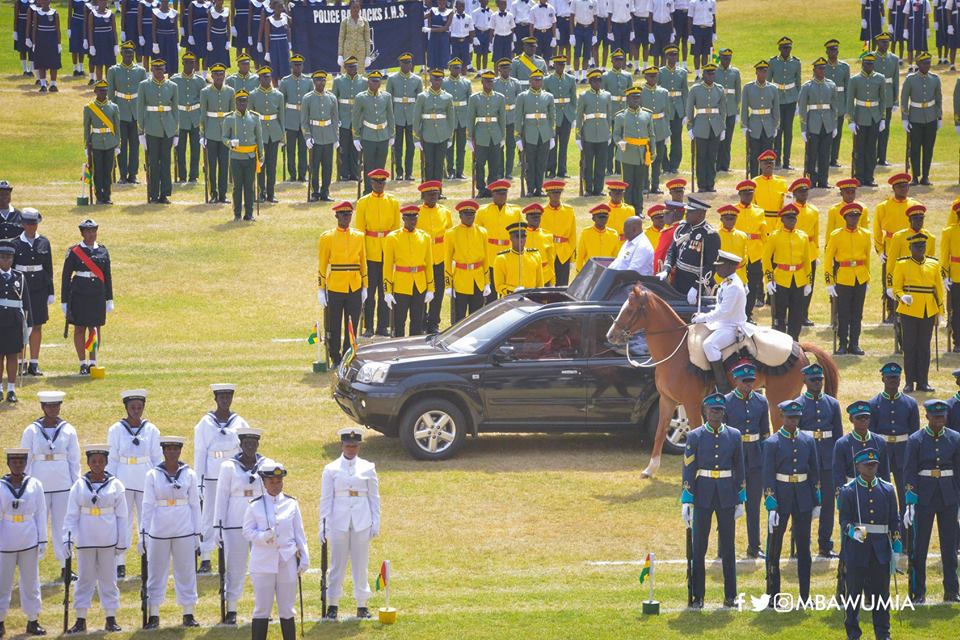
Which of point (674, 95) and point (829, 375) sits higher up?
point (674, 95)

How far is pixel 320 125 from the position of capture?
29.3 metres

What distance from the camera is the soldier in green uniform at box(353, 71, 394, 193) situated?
94.2ft

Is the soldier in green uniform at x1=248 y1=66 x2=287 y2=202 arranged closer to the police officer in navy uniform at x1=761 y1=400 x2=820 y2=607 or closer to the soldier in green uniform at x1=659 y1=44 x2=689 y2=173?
the soldier in green uniform at x1=659 y1=44 x2=689 y2=173

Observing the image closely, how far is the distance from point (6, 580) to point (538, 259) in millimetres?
9549

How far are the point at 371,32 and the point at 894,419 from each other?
2313 cm

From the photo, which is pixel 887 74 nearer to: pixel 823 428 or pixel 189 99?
pixel 189 99

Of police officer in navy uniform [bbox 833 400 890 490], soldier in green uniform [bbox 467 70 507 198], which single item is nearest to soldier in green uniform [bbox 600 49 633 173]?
soldier in green uniform [bbox 467 70 507 198]

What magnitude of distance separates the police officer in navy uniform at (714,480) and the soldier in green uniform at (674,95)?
17507 millimetres

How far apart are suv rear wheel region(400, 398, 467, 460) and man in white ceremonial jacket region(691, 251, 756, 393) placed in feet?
9.35

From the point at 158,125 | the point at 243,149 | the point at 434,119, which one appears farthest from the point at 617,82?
the point at 158,125

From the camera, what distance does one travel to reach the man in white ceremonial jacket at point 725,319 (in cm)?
1648

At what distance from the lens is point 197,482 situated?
13.7m

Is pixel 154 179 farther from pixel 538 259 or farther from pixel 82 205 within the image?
pixel 538 259

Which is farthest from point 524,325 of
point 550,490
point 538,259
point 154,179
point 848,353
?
point 154,179
